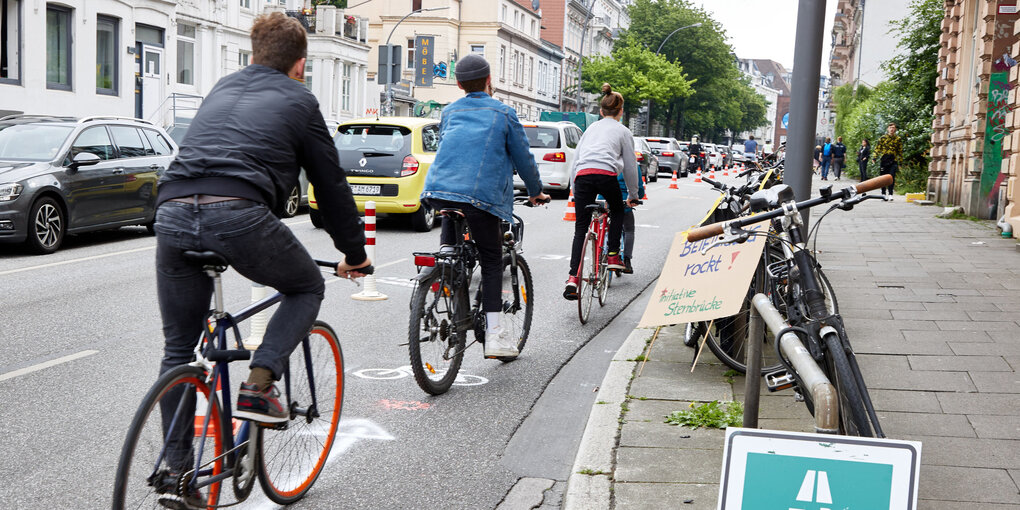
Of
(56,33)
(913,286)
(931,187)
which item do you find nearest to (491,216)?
(913,286)

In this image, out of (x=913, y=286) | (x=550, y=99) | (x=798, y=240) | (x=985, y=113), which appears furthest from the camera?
(x=550, y=99)

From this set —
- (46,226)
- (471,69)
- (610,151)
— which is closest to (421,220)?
(46,226)

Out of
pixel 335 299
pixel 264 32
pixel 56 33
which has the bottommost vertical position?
pixel 335 299

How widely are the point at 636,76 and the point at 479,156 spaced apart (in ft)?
227

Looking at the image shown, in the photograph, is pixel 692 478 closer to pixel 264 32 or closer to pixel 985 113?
pixel 264 32

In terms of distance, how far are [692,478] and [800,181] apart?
10.8 ft

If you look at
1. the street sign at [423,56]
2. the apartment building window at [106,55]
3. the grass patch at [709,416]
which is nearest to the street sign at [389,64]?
the apartment building window at [106,55]

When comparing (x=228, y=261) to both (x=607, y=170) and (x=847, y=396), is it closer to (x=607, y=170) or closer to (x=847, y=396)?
(x=847, y=396)

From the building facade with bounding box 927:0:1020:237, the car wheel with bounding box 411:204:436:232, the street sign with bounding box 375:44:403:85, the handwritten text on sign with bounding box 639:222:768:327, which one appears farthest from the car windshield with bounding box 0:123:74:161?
the street sign with bounding box 375:44:403:85

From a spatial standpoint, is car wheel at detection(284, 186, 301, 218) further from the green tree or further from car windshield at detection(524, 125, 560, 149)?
the green tree

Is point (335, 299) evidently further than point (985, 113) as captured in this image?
No

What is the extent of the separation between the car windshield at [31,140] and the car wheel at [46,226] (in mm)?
682

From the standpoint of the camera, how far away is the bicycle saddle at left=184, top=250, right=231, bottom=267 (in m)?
3.15

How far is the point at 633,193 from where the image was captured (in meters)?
8.60
